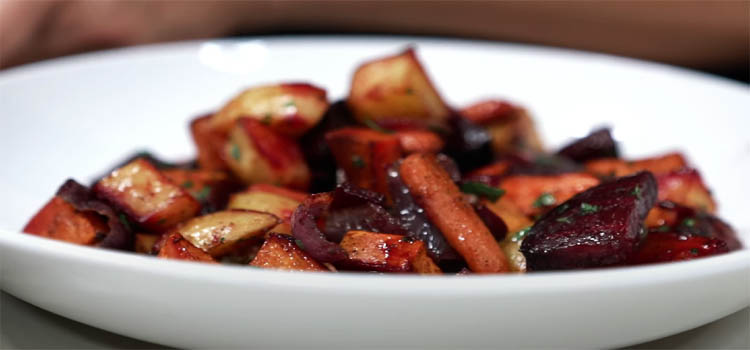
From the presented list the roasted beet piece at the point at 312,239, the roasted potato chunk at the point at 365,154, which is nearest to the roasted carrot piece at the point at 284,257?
the roasted beet piece at the point at 312,239

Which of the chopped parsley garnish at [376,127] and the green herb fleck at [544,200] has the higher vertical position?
the chopped parsley garnish at [376,127]

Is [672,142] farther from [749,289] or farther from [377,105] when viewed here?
[749,289]

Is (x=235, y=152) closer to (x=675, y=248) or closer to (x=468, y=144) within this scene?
(x=468, y=144)

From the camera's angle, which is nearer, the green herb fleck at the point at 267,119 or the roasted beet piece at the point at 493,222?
the roasted beet piece at the point at 493,222

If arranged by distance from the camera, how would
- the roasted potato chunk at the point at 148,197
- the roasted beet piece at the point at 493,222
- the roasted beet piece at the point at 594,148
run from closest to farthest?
the roasted beet piece at the point at 493,222 < the roasted potato chunk at the point at 148,197 < the roasted beet piece at the point at 594,148

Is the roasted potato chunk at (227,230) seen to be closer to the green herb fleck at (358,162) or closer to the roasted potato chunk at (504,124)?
the green herb fleck at (358,162)

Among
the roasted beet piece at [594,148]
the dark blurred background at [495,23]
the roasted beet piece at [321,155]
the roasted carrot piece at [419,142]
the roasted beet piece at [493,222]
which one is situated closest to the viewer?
the roasted beet piece at [493,222]
